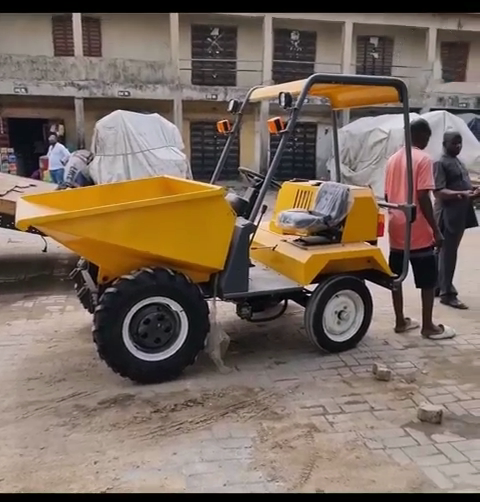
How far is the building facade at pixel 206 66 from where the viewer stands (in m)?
19.8

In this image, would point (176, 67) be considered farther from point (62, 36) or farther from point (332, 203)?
point (332, 203)

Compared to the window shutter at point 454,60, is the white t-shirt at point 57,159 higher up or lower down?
lower down

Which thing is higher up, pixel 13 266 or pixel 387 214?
pixel 387 214

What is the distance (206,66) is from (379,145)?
26.1 feet

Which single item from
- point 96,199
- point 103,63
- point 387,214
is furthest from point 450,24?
point 96,199

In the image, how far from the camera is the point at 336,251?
15.9 ft

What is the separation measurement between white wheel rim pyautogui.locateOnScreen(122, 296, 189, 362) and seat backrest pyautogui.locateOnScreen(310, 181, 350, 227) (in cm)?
154

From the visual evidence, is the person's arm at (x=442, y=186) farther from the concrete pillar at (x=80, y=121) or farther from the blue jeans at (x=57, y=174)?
the concrete pillar at (x=80, y=121)

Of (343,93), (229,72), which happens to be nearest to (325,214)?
(343,93)

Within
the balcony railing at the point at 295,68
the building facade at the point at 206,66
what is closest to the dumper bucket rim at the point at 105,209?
the building facade at the point at 206,66

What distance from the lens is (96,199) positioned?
5.20 m

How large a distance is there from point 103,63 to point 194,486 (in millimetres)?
18554

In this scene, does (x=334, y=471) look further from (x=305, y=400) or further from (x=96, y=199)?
(x=96, y=199)

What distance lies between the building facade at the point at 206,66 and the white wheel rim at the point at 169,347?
1527 centimetres
